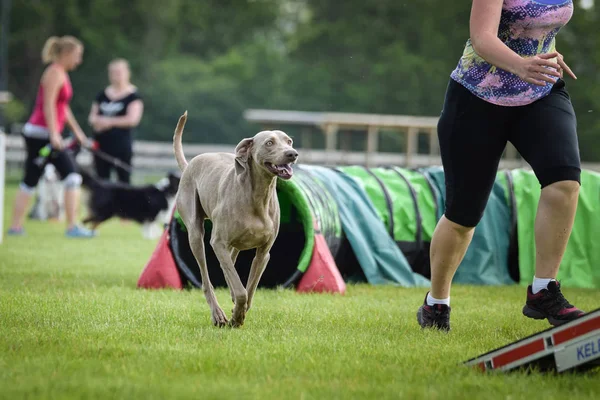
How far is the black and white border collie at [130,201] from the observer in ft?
37.6

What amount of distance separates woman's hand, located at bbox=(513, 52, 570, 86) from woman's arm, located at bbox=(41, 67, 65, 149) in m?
7.48

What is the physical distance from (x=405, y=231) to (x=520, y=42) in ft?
11.6

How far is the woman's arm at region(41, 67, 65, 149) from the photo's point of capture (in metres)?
10.2

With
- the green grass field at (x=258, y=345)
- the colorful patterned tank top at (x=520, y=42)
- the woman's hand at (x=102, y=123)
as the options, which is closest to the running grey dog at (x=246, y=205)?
the green grass field at (x=258, y=345)

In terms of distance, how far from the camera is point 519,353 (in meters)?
3.26

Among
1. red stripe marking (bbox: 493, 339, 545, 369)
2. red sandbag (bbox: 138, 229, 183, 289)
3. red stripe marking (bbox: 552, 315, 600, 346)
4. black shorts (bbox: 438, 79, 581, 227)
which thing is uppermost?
black shorts (bbox: 438, 79, 581, 227)

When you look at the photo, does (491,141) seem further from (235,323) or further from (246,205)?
(235,323)

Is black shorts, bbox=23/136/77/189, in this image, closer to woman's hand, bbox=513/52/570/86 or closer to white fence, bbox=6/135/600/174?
woman's hand, bbox=513/52/570/86

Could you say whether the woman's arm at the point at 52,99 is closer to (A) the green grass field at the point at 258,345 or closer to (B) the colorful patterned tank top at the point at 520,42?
(A) the green grass field at the point at 258,345

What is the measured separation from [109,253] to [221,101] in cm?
3434

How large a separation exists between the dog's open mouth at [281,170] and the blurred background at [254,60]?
3370cm

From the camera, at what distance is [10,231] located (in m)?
10.8

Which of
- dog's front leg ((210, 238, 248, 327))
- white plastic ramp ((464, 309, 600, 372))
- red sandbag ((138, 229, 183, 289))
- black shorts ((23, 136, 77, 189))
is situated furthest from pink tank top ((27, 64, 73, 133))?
white plastic ramp ((464, 309, 600, 372))

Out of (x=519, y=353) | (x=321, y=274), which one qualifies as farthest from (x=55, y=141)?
(x=519, y=353)
